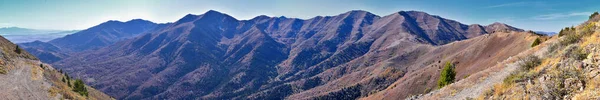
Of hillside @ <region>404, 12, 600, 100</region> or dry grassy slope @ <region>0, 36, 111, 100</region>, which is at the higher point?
hillside @ <region>404, 12, 600, 100</region>

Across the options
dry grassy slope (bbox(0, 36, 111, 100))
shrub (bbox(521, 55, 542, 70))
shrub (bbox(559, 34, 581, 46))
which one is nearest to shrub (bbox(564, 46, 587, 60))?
shrub (bbox(521, 55, 542, 70))

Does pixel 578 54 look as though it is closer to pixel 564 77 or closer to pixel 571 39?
pixel 564 77

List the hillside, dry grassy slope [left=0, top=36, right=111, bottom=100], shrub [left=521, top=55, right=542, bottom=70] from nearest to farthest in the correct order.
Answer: the hillside → shrub [left=521, top=55, right=542, bottom=70] → dry grassy slope [left=0, top=36, right=111, bottom=100]

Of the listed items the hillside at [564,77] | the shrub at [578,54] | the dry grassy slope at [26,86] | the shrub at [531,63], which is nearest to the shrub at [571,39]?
the hillside at [564,77]

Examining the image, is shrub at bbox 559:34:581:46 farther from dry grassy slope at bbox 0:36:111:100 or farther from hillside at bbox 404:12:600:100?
dry grassy slope at bbox 0:36:111:100

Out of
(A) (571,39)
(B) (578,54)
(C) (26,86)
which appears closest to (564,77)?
(B) (578,54)

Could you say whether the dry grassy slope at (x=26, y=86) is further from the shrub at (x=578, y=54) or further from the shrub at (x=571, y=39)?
the shrub at (x=571, y=39)

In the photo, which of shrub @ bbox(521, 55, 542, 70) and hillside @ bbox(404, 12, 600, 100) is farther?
shrub @ bbox(521, 55, 542, 70)

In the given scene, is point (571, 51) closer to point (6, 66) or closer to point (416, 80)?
point (6, 66)

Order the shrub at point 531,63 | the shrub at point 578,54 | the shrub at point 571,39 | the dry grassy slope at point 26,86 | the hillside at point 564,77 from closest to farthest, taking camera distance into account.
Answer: the hillside at point 564,77 < the shrub at point 578,54 < the shrub at point 571,39 < the shrub at point 531,63 < the dry grassy slope at point 26,86

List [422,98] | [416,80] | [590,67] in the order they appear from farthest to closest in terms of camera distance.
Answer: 1. [416,80]
2. [422,98]
3. [590,67]

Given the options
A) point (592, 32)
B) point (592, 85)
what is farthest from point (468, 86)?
point (592, 85)
